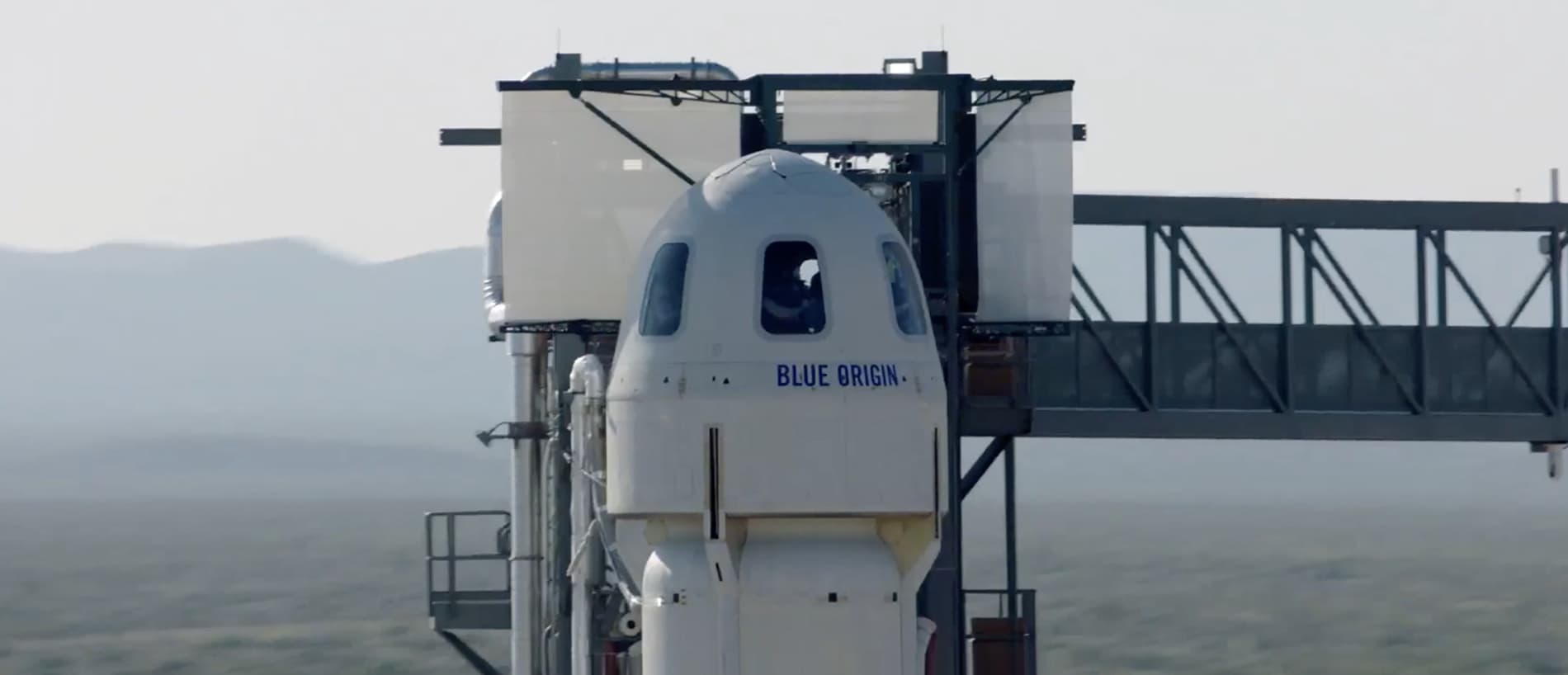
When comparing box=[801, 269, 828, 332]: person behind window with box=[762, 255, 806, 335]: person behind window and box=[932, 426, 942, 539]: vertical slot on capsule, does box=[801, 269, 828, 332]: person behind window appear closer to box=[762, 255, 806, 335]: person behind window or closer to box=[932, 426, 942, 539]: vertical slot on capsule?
box=[762, 255, 806, 335]: person behind window

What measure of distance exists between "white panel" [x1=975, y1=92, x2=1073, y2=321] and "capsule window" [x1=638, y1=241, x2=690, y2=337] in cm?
832

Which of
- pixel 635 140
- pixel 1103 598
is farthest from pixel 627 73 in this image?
pixel 1103 598

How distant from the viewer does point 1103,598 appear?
397 feet

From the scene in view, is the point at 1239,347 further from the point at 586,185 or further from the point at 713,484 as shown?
the point at 713,484

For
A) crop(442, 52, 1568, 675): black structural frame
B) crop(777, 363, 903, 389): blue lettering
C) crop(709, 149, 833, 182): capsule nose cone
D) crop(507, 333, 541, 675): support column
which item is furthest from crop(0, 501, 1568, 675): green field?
crop(777, 363, 903, 389): blue lettering

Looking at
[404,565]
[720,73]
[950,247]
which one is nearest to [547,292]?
[950,247]

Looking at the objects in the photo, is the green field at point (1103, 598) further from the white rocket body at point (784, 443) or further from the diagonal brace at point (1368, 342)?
the white rocket body at point (784, 443)

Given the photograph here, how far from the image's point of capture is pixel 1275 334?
39.7 m

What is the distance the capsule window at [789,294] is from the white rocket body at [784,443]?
2 centimetres

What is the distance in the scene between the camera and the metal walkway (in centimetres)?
3847

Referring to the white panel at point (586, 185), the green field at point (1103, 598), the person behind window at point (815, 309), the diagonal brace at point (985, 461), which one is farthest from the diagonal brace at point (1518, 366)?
the green field at point (1103, 598)

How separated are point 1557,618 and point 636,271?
99.9 meters

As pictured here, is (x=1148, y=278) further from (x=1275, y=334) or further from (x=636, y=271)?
(x=636, y=271)

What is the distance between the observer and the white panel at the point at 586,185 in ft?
102
